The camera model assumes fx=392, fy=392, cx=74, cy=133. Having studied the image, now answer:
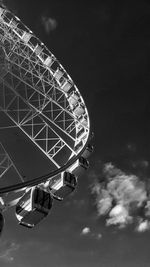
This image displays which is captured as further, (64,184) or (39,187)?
(64,184)

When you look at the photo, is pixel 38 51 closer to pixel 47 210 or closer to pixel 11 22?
pixel 11 22

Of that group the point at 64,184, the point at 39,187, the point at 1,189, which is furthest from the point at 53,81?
the point at 1,189

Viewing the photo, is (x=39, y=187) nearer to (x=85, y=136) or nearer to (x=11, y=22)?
(x=85, y=136)

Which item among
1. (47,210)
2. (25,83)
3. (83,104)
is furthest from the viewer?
(83,104)

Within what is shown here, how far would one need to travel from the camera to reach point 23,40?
107ft

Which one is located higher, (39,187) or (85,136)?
(85,136)

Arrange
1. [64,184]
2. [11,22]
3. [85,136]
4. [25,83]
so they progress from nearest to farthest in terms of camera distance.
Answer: [64,184], [85,136], [25,83], [11,22]

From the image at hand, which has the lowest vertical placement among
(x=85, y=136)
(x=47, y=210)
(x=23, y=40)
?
(x=47, y=210)

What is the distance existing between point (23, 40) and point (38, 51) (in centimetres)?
153

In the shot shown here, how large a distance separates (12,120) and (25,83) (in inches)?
121

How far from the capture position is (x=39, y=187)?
15094 millimetres

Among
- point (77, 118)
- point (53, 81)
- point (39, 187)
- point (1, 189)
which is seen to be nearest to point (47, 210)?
point (39, 187)

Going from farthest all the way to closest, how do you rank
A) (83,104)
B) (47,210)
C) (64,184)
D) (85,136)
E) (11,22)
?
(11,22), (83,104), (85,136), (64,184), (47,210)

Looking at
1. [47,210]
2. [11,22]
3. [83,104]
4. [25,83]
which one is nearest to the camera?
[47,210]
